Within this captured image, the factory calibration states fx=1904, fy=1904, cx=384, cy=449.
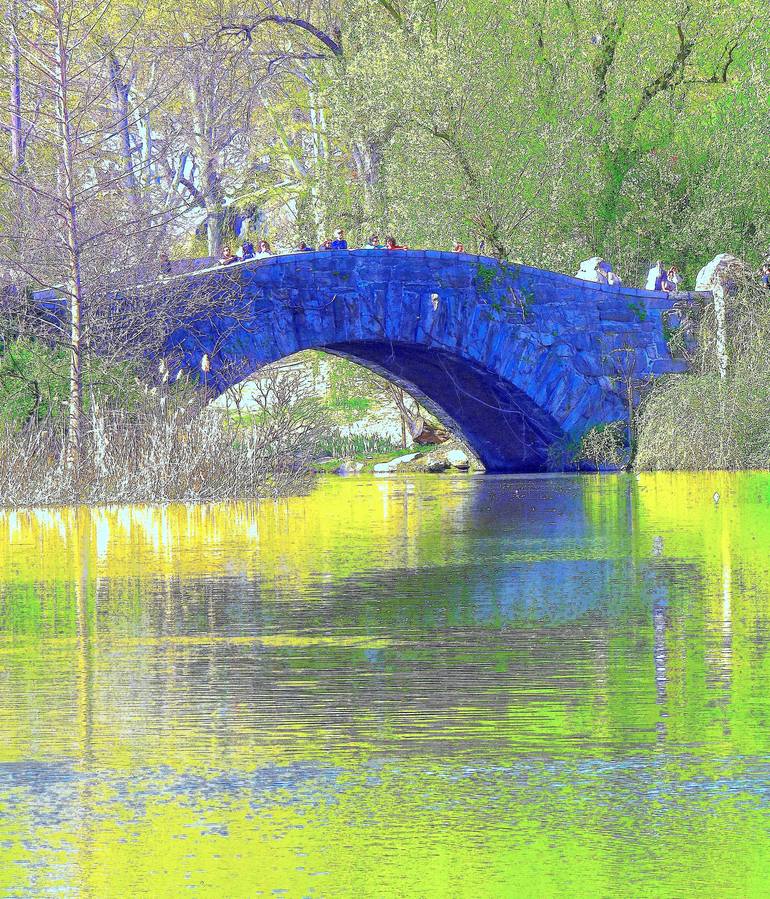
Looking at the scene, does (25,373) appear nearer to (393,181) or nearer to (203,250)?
(393,181)

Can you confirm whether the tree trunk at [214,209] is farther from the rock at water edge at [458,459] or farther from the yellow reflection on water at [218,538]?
the yellow reflection on water at [218,538]

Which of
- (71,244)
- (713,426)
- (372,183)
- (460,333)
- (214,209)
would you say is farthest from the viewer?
(214,209)

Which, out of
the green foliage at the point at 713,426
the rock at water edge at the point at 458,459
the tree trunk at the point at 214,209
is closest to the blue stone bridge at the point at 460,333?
the rock at water edge at the point at 458,459

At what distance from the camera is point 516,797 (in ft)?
17.2

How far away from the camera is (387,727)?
20.7ft

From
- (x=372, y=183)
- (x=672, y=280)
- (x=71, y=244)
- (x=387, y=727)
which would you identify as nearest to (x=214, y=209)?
(x=372, y=183)

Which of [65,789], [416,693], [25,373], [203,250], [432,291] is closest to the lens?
[65,789]

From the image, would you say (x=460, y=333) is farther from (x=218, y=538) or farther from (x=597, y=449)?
(x=218, y=538)

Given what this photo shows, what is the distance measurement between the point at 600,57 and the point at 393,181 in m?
5.30

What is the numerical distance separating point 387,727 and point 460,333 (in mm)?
23395

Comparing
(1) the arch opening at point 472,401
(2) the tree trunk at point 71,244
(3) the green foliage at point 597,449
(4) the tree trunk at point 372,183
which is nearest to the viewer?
(2) the tree trunk at point 71,244

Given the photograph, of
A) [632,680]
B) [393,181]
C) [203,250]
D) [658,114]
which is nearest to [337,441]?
[393,181]

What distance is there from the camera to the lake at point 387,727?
459 cm

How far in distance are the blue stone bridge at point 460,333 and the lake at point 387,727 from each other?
42.7ft
